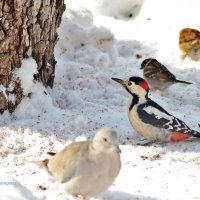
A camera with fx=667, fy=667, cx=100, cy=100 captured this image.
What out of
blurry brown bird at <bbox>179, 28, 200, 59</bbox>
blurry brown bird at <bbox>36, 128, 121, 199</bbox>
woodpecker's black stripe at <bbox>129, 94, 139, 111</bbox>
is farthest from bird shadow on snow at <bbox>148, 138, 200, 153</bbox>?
blurry brown bird at <bbox>179, 28, 200, 59</bbox>

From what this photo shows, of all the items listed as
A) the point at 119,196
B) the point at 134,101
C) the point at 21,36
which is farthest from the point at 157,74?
the point at 119,196

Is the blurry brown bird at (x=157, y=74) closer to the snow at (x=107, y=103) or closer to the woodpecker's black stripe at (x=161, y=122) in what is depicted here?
the snow at (x=107, y=103)

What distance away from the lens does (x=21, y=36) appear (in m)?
6.53

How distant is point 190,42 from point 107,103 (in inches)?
85.0

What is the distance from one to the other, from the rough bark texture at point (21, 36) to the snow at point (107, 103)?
0.36 ft

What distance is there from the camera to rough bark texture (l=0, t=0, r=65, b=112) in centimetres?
638

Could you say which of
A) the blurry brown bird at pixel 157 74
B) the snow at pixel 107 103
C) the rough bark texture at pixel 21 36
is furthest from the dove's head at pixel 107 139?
the blurry brown bird at pixel 157 74

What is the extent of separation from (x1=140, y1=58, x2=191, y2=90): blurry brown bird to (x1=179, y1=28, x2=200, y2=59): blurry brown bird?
0.56 metres

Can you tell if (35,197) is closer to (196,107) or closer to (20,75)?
(20,75)

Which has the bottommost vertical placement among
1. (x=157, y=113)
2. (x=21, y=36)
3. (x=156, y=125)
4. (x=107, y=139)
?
(x=156, y=125)

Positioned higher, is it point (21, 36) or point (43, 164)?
point (21, 36)

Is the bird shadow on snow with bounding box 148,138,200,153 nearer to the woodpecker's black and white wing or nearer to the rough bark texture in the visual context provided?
the woodpecker's black and white wing

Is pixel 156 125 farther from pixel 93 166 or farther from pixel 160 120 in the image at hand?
pixel 93 166

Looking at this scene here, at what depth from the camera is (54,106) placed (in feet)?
23.3
